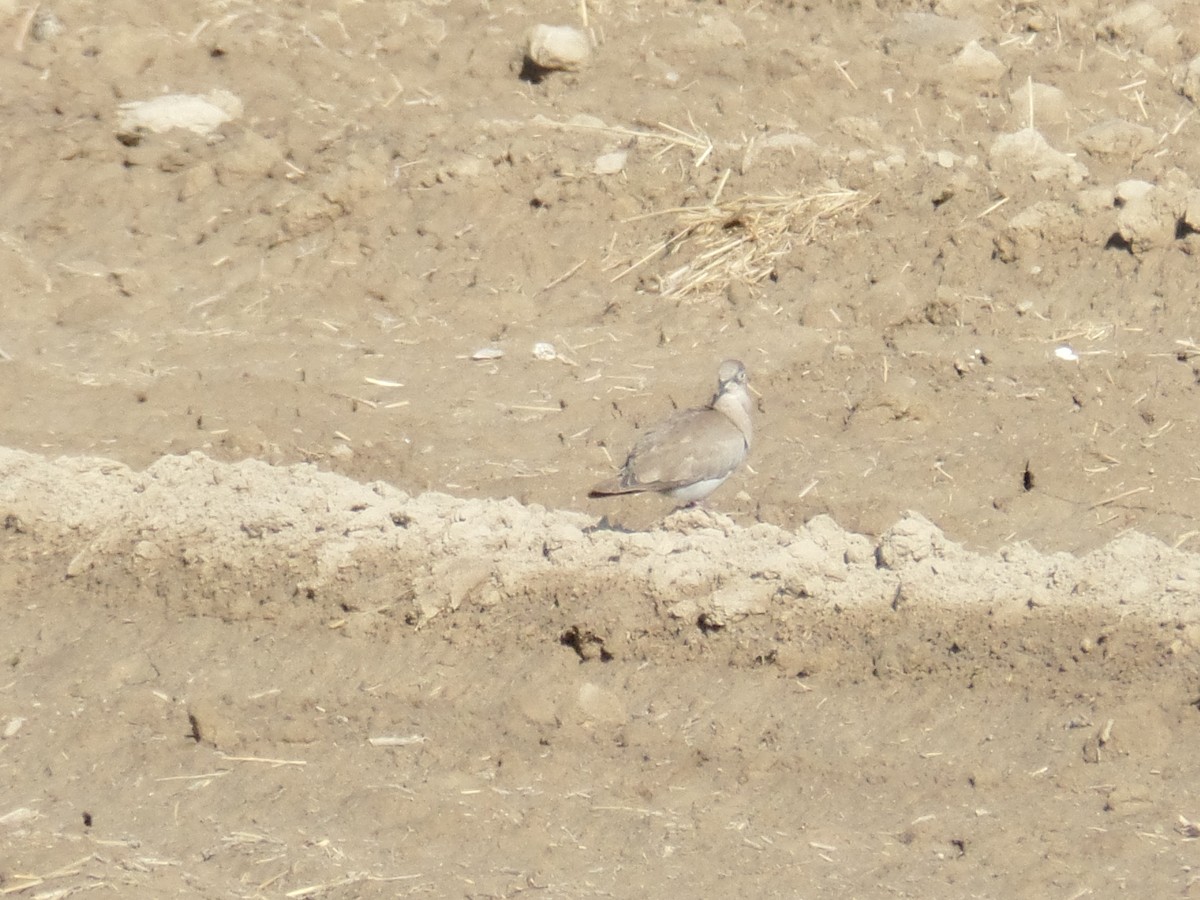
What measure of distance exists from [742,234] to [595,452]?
2.26m

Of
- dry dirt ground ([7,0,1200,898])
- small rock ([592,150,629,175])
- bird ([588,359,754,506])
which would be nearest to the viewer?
dry dirt ground ([7,0,1200,898])

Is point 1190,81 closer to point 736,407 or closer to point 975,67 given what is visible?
point 975,67

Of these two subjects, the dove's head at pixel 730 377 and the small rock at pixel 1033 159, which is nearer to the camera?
the dove's head at pixel 730 377

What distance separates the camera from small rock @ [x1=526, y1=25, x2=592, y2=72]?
10898 millimetres

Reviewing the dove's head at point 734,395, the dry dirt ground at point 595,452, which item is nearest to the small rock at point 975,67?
the dry dirt ground at point 595,452

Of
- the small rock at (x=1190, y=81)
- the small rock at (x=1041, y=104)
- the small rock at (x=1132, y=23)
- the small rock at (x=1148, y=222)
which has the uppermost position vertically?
the small rock at (x=1132, y=23)

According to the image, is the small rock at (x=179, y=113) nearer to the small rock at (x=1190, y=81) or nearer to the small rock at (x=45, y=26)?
the small rock at (x=45, y=26)

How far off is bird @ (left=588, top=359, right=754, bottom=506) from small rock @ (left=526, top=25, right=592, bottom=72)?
3892 mm

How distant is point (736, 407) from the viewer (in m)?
8.12

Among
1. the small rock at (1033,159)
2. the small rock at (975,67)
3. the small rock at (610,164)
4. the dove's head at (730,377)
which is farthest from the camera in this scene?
the small rock at (975,67)

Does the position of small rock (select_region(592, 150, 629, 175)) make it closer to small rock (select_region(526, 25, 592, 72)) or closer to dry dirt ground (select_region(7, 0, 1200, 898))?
dry dirt ground (select_region(7, 0, 1200, 898))

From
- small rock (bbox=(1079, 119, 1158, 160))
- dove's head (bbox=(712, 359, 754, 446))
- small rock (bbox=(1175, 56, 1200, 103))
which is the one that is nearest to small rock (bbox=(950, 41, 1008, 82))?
small rock (bbox=(1079, 119, 1158, 160))

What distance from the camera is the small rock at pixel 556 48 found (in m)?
10.9

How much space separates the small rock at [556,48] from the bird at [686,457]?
153 inches
